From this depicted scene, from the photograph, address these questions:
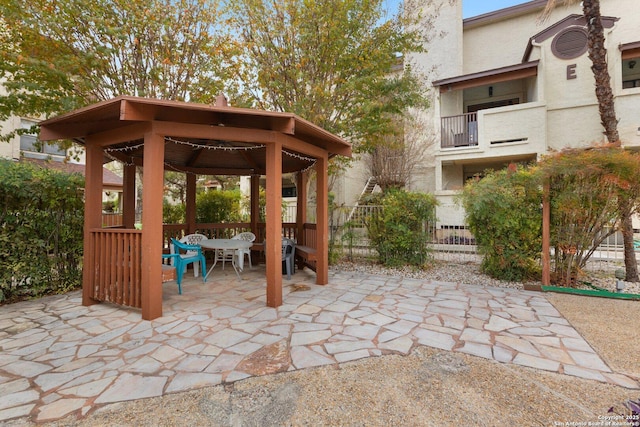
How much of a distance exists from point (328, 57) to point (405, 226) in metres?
4.33

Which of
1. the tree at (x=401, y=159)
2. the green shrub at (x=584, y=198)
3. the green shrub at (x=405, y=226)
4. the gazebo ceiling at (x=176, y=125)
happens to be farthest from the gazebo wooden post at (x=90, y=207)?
the tree at (x=401, y=159)

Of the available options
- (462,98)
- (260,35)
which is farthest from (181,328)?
(462,98)

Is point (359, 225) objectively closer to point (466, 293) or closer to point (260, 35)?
point (466, 293)

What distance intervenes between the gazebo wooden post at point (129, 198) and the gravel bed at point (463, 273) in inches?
171

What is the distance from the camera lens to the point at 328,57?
22.3ft

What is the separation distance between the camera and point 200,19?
6629 mm

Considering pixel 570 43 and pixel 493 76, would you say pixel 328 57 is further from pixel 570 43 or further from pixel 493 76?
pixel 570 43

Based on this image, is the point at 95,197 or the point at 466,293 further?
the point at 466,293

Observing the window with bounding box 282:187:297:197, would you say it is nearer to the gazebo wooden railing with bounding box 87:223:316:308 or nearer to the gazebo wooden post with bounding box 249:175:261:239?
the gazebo wooden post with bounding box 249:175:261:239

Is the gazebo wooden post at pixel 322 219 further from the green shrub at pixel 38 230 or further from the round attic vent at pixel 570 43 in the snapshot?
the round attic vent at pixel 570 43

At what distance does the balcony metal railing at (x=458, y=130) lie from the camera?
37.4 ft

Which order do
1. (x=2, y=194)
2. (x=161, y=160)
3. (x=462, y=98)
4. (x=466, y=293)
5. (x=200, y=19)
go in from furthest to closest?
(x=462, y=98) < (x=200, y=19) < (x=466, y=293) < (x=2, y=194) < (x=161, y=160)

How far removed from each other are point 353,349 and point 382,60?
21.5 feet

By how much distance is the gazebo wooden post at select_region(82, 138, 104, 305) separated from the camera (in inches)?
165
